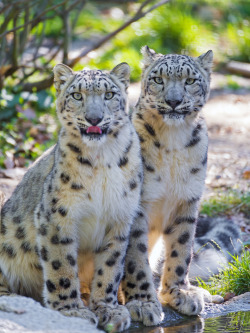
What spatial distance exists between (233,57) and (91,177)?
987cm

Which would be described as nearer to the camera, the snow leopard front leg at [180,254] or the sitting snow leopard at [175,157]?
the sitting snow leopard at [175,157]

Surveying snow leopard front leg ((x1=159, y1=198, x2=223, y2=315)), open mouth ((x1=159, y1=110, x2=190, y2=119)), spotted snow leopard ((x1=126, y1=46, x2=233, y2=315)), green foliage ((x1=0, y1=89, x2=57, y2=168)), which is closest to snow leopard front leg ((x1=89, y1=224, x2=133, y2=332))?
spotted snow leopard ((x1=126, y1=46, x2=233, y2=315))

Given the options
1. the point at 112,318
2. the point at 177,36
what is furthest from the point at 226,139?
the point at 112,318

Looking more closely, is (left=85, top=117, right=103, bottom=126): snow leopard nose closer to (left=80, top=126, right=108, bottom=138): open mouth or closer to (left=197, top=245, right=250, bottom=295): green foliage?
(left=80, top=126, right=108, bottom=138): open mouth

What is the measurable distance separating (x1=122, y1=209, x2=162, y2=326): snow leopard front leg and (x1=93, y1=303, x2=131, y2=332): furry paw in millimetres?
246

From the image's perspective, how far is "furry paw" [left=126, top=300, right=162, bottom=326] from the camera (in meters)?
5.28

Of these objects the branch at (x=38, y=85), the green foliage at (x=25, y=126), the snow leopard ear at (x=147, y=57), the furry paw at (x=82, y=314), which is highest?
the snow leopard ear at (x=147, y=57)

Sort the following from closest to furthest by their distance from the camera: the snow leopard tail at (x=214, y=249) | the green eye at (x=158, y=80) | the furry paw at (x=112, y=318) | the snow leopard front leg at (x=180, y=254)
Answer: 1. the furry paw at (x=112, y=318)
2. the green eye at (x=158, y=80)
3. the snow leopard front leg at (x=180, y=254)
4. the snow leopard tail at (x=214, y=249)

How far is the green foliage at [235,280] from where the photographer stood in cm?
605

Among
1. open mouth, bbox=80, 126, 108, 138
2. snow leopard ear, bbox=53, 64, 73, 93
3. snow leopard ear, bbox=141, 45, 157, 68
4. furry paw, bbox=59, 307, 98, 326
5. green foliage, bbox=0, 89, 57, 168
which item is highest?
snow leopard ear, bbox=141, 45, 157, 68

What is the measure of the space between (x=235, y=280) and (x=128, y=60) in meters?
7.21

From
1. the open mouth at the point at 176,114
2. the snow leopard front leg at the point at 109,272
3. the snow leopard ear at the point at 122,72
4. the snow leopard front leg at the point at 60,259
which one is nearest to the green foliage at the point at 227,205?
the open mouth at the point at 176,114

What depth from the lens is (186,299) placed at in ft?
18.4

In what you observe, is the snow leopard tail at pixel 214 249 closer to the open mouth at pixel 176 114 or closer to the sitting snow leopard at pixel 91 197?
the sitting snow leopard at pixel 91 197
